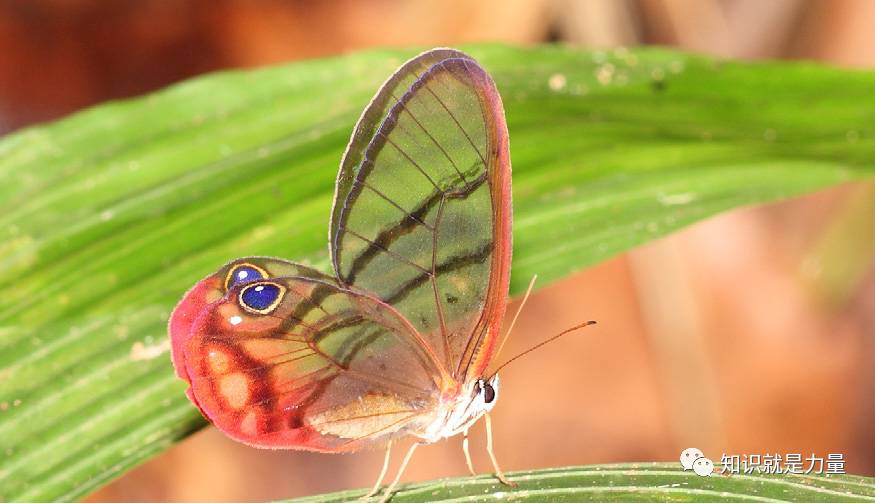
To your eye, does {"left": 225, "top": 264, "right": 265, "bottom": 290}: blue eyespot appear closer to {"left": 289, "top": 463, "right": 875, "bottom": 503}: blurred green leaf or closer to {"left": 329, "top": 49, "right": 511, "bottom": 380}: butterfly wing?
{"left": 329, "top": 49, "right": 511, "bottom": 380}: butterfly wing

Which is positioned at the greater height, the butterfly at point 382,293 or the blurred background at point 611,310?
the blurred background at point 611,310

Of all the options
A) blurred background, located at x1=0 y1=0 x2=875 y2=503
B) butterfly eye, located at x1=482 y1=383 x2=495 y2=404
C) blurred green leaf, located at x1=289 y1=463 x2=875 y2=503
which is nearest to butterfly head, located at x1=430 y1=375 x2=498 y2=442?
butterfly eye, located at x1=482 y1=383 x2=495 y2=404

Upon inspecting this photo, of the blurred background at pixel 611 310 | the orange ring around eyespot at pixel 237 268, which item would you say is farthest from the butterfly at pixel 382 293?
the blurred background at pixel 611 310

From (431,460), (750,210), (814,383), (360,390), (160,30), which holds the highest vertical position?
(160,30)

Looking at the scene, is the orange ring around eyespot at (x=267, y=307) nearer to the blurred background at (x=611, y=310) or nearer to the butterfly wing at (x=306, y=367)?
the butterfly wing at (x=306, y=367)

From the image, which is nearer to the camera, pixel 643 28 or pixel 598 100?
pixel 598 100

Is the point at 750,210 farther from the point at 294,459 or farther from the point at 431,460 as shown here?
the point at 294,459

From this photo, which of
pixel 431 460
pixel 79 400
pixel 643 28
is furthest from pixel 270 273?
pixel 643 28
